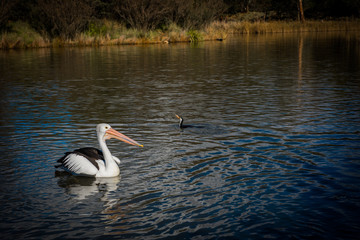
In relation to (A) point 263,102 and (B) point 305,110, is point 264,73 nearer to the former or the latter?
(A) point 263,102

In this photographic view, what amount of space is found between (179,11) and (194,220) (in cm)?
4549

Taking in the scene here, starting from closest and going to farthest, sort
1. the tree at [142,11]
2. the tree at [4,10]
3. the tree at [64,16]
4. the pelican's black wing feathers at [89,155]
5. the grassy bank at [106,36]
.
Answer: the pelican's black wing feathers at [89,155] → the tree at [4,10] → the grassy bank at [106,36] → the tree at [64,16] → the tree at [142,11]

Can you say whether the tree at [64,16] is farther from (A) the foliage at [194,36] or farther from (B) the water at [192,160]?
(B) the water at [192,160]

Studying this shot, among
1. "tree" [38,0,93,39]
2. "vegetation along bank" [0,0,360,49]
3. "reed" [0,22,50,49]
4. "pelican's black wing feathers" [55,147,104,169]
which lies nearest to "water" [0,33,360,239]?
"pelican's black wing feathers" [55,147,104,169]

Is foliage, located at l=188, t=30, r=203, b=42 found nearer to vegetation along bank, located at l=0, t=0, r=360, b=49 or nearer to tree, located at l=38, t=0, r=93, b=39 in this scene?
vegetation along bank, located at l=0, t=0, r=360, b=49

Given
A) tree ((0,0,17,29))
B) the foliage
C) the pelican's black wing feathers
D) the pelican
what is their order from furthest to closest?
1. the foliage
2. tree ((0,0,17,29))
3. the pelican's black wing feathers
4. the pelican

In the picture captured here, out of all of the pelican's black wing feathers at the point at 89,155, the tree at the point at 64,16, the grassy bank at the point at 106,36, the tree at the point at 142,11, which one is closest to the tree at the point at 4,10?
the grassy bank at the point at 106,36

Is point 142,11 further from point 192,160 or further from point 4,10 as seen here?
point 192,160

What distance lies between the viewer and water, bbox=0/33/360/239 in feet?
19.3

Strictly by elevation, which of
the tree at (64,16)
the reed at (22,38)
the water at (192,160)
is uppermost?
the tree at (64,16)

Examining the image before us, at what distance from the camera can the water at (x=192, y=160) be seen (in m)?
5.89

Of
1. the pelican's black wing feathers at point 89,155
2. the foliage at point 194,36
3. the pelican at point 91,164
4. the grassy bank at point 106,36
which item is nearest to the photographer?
the pelican at point 91,164

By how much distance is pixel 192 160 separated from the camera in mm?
8633

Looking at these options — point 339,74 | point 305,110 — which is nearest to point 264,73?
point 339,74
